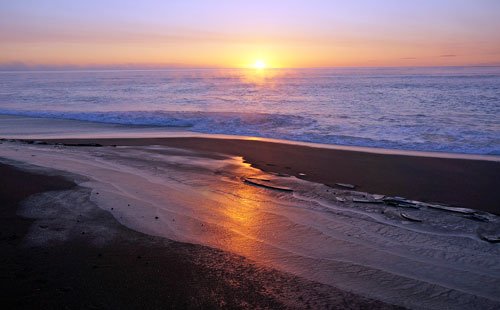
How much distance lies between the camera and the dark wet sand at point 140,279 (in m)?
3.72

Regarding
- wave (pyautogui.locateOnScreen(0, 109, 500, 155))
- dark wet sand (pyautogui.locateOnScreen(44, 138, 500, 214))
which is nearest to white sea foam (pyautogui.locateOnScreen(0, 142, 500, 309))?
dark wet sand (pyautogui.locateOnScreen(44, 138, 500, 214))

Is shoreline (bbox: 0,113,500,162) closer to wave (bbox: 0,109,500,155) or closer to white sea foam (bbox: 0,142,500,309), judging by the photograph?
wave (bbox: 0,109,500,155)

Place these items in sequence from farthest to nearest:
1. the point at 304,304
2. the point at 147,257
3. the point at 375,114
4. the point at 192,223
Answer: the point at 375,114 < the point at 192,223 < the point at 147,257 < the point at 304,304

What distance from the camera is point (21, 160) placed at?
10.1m

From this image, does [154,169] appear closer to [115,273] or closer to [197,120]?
[115,273]

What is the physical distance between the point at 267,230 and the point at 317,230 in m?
0.69

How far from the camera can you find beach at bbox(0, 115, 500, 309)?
401cm

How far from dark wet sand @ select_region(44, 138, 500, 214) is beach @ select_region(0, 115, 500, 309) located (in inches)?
2.2

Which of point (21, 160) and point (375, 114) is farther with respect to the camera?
point (375, 114)

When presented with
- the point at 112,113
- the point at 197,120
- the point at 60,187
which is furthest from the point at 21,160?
the point at 112,113

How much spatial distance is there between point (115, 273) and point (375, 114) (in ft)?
64.1

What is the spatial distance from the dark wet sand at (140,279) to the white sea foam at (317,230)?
317 mm

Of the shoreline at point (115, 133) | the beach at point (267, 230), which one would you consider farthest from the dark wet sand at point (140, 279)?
the shoreline at point (115, 133)

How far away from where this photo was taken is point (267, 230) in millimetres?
5688
